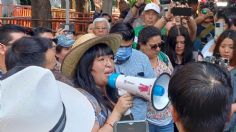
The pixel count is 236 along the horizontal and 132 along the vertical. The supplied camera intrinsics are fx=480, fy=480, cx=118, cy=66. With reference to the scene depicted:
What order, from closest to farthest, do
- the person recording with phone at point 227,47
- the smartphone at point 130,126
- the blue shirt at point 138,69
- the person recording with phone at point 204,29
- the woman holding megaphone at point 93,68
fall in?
the smartphone at point 130,126 < the woman holding megaphone at point 93,68 < the blue shirt at point 138,69 < the person recording with phone at point 227,47 < the person recording with phone at point 204,29

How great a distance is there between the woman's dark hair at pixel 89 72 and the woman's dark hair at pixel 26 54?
0.87 feet

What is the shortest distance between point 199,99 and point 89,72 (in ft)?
4.80

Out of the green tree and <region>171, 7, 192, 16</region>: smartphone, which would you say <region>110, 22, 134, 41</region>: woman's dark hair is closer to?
<region>171, 7, 192, 16</region>: smartphone

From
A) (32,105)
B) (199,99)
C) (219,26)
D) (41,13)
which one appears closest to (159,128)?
(219,26)

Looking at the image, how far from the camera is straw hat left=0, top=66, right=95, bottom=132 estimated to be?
1.93m

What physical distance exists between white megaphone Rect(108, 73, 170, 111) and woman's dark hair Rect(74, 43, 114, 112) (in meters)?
0.15

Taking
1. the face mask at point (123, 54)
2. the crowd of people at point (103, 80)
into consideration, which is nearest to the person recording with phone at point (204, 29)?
the crowd of people at point (103, 80)

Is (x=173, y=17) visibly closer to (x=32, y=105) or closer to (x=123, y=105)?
(x=123, y=105)

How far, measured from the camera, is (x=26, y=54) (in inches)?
127

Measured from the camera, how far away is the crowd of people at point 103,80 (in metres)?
1.99

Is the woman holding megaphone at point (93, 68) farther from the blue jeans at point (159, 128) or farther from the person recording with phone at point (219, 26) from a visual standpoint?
the person recording with phone at point (219, 26)

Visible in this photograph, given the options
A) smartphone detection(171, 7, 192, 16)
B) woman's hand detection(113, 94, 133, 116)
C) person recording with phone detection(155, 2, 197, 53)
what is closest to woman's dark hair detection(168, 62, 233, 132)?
woman's hand detection(113, 94, 133, 116)

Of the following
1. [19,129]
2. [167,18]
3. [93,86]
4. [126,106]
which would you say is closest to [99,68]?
[93,86]

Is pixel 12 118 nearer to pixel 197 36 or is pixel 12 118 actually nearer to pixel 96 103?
pixel 96 103
